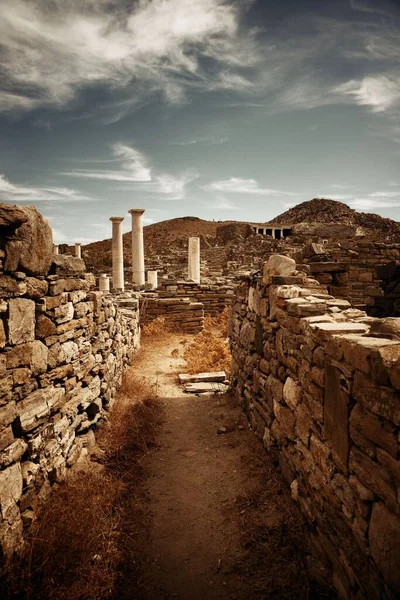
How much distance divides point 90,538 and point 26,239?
2588 mm

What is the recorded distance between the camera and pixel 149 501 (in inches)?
150

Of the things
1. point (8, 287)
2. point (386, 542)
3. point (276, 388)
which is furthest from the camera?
point (276, 388)

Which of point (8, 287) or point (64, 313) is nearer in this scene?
point (8, 287)

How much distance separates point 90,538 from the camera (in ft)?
9.53

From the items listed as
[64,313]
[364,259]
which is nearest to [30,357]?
[64,313]

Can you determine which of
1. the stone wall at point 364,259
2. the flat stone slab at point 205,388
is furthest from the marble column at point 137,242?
the flat stone slab at point 205,388

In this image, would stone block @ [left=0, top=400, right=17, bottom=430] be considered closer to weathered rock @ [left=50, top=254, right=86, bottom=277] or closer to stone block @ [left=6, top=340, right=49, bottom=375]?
stone block @ [left=6, top=340, right=49, bottom=375]

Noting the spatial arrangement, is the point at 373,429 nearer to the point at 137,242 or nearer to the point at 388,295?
the point at 388,295

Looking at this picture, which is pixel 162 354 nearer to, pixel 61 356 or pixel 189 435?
pixel 189 435

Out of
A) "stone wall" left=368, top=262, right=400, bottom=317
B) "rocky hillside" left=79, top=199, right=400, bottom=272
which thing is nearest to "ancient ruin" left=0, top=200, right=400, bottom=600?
"stone wall" left=368, top=262, right=400, bottom=317

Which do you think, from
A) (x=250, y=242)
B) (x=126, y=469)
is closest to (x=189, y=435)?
(x=126, y=469)

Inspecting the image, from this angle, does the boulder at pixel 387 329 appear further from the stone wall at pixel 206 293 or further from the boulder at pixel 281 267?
the stone wall at pixel 206 293

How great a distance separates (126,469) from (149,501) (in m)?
0.57

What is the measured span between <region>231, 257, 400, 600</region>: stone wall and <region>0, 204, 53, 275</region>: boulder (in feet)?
8.30
